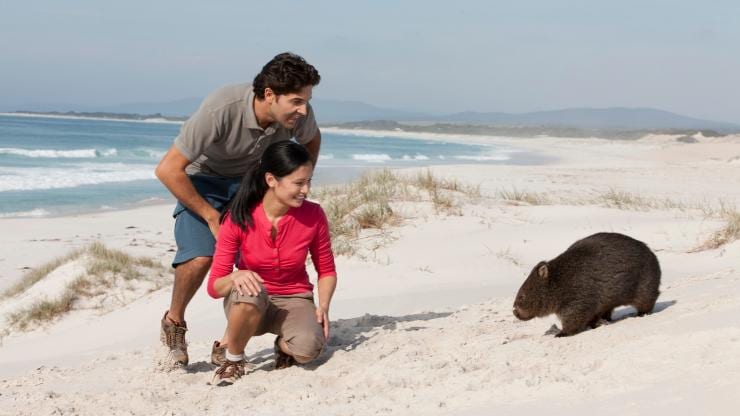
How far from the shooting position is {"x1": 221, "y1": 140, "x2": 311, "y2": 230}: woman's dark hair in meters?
4.10

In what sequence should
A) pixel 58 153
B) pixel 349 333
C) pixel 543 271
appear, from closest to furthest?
pixel 543 271, pixel 349 333, pixel 58 153

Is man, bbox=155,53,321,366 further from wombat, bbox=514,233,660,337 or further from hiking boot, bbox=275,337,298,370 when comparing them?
wombat, bbox=514,233,660,337

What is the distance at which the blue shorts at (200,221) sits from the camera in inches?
185

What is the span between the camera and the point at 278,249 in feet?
14.1

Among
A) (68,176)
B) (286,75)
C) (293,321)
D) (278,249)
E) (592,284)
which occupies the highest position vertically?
(286,75)

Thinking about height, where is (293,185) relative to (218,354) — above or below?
above

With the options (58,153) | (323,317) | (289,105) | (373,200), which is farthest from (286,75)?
(58,153)

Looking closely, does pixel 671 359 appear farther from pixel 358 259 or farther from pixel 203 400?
pixel 358 259

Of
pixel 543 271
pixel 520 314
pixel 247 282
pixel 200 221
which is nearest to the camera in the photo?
pixel 247 282

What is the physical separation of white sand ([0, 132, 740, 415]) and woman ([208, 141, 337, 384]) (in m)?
0.20

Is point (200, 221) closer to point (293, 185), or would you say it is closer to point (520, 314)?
point (293, 185)

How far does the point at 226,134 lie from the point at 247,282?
0.92m

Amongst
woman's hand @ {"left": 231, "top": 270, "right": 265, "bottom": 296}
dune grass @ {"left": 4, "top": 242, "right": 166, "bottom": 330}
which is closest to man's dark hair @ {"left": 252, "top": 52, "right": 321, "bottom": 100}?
woman's hand @ {"left": 231, "top": 270, "right": 265, "bottom": 296}

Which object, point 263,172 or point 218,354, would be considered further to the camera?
point 218,354
